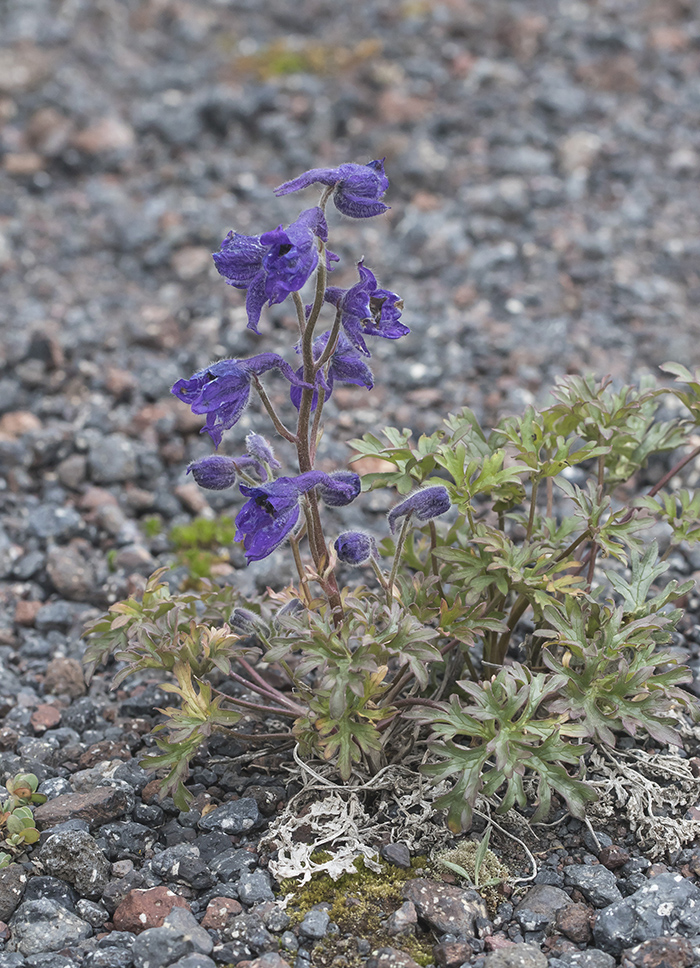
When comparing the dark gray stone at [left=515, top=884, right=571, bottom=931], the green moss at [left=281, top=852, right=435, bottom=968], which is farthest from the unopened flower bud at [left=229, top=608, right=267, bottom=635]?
the dark gray stone at [left=515, top=884, right=571, bottom=931]

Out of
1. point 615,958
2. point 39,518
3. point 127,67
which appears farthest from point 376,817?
point 127,67

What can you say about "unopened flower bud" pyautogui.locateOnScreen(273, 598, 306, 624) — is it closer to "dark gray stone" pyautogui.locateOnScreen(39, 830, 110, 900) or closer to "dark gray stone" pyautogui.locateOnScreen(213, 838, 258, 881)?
"dark gray stone" pyautogui.locateOnScreen(213, 838, 258, 881)

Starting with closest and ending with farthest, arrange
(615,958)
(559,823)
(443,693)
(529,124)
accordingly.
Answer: (615,958)
(559,823)
(443,693)
(529,124)

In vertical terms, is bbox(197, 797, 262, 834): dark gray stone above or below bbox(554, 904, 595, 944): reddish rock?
below

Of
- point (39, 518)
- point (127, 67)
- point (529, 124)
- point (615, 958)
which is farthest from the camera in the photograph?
point (127, 67)

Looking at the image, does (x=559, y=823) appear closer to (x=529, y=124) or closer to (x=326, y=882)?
(x=326, y=882)

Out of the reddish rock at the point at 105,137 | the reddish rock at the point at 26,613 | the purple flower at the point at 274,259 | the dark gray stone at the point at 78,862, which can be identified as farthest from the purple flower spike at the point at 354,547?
the reddish rock at the point at 105,137
